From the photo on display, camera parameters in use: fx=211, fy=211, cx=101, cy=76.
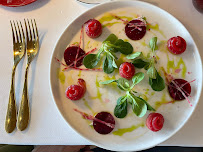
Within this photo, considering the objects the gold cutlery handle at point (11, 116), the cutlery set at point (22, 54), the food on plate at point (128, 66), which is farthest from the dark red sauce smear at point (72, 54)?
the gold cutlery handle at point (11, 116)

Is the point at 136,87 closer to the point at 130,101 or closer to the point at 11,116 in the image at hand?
the point at 130,101

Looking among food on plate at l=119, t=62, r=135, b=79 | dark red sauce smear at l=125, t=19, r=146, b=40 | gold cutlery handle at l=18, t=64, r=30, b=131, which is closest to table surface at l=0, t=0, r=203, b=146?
gold cutlery handle at l=18, t=64, r=30, b=131

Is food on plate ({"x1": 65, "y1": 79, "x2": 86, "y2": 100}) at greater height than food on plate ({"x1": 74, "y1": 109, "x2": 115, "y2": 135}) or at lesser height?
greater

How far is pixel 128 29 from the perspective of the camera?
29.8 inches

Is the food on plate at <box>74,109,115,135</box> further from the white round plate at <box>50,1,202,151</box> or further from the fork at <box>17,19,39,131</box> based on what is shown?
the fork at <box>17,19,39,131</box>

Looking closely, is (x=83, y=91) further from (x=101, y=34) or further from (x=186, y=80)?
(x=186, y=80)

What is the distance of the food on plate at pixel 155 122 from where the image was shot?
2.19 feet

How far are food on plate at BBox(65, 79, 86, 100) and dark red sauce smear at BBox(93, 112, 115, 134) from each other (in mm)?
94

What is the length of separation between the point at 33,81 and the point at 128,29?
403mm

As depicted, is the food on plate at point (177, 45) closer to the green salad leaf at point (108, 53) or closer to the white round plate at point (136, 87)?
the white round plate at point (136, 87)

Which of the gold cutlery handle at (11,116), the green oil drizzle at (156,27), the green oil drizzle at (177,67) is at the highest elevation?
the green oil drizzle at (156,27)

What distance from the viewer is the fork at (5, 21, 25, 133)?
2.50 feet

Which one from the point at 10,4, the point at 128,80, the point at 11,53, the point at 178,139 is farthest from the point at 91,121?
the point at 10,4

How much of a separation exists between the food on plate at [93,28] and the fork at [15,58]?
26 centimetres
